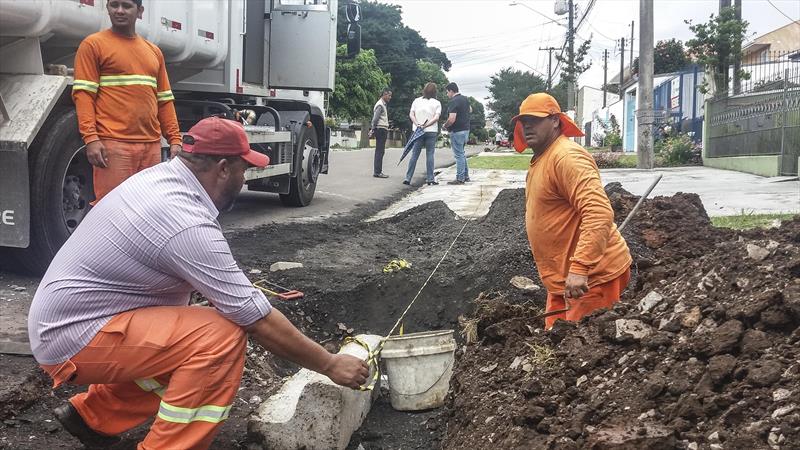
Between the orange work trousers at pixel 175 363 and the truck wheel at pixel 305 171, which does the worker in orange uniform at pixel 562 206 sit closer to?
the orange work trousers at pixel 175 363

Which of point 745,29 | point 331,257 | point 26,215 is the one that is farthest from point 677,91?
point 26,215

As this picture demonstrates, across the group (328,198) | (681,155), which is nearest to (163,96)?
(328,198)

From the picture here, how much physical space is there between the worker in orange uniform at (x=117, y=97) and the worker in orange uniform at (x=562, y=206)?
2.79 metres

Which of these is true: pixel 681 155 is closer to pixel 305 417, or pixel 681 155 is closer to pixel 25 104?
pixel 25 104

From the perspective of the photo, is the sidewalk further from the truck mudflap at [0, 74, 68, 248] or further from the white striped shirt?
the white striped shirt

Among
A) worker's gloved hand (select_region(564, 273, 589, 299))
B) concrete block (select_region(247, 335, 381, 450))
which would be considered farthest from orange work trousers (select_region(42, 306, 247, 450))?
worker's gloved hand (select_region(564, 273, 589, 299))

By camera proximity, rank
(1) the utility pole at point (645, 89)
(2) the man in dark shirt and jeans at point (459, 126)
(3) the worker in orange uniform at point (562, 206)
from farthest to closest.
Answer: (1) the utility pole at point (645, 89) → (2) the man in dark shirt and jeans at point (459, 126) → (3) the worker in orange uniform at point (562, 206)

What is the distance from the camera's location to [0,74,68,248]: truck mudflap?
17.7 feet

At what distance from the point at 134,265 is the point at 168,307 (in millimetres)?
261

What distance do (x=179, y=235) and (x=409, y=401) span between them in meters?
1.99

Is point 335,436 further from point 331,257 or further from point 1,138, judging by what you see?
point 331,257

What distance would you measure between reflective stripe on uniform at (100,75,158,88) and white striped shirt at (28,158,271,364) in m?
2.71

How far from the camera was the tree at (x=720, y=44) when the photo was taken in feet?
67.2

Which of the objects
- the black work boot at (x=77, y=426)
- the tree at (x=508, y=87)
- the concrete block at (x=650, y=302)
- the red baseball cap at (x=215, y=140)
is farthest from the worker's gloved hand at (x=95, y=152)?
the tree at (x=508, y=87)
